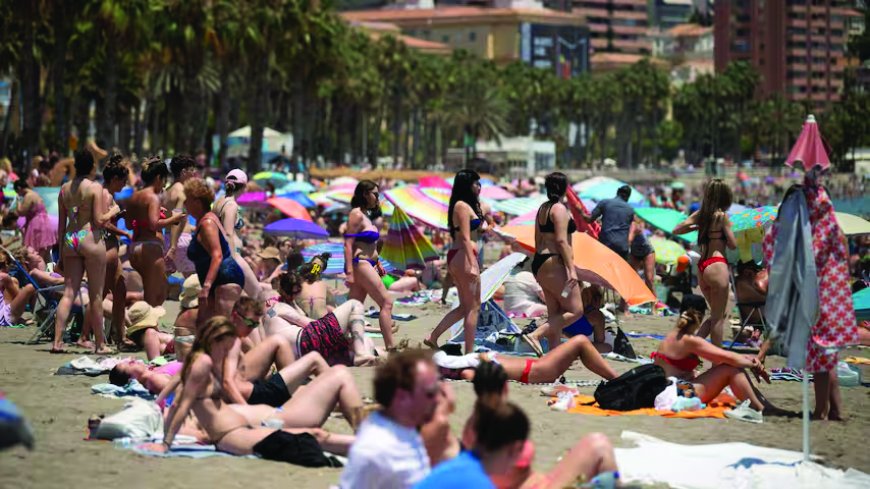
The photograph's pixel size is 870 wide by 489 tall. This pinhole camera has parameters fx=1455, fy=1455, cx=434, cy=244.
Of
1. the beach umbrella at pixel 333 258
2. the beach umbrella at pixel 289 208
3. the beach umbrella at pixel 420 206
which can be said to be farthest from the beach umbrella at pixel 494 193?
the beach umbrella at pixel 333 258

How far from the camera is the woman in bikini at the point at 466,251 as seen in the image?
10703 millimetres

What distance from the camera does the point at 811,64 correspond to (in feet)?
534

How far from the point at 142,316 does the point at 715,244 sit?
432 centimetres

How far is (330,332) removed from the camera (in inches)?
385

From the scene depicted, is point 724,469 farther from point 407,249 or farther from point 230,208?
point 407,249

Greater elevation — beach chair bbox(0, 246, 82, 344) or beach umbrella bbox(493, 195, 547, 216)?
beach chair bbox(0, 246, 82, 344)

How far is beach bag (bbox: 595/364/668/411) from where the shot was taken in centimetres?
929

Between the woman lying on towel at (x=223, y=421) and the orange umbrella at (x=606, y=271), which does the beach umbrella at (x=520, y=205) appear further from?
the woman lying on towel at (x=223, y=421)

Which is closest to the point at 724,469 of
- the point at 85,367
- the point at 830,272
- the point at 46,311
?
the point at 830,272

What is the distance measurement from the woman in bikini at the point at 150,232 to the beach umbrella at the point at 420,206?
7.67 metres

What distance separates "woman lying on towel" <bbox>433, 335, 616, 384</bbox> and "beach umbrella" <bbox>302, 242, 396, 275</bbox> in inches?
240

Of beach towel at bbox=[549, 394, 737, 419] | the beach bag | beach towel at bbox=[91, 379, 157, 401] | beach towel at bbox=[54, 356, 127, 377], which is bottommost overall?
beach towel at bbox=[549, 394, 737, 419]

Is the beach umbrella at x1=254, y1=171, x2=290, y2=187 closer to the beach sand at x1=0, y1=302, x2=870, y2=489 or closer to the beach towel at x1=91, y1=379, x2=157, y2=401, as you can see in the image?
the beach sand at x1=0, y1=302, x2=870, y2=489

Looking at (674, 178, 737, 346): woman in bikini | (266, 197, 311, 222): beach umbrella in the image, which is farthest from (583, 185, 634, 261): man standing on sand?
(266, 197, 311, 222): beach umbrella
